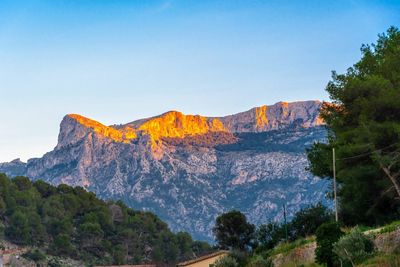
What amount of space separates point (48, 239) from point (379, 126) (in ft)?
228

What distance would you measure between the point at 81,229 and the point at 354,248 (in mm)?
78738

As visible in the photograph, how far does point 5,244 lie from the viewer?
296ft

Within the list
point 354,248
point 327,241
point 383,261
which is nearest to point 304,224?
point 327,241

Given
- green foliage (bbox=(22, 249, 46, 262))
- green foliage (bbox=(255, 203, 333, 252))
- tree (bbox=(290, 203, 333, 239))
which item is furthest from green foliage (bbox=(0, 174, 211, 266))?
tree (bbox=(290, 203, 333, 239))

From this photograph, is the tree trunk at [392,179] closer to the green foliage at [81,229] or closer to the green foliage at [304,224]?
the green foliage at [304,224]

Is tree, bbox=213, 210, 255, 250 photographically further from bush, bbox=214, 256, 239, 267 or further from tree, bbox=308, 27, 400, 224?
bush, bbox=214, 256, 239, 267

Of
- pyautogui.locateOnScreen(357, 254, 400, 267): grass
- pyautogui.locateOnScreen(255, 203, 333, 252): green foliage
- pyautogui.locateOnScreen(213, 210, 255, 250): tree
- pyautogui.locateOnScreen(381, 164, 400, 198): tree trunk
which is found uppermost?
pyautogui.locateOnScreen(381, 164, 400, 198): tree trunk

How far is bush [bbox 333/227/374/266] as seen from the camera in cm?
A: 2381

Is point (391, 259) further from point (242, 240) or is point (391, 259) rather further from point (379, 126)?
point (242, 240)

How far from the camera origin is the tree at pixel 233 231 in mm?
80125

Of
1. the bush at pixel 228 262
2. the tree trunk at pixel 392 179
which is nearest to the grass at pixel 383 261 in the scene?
the tree trunk at pixel 392 179

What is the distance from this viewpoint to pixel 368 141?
38.8m

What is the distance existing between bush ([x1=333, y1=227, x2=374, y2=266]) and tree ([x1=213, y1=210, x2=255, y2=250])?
54.9 metres

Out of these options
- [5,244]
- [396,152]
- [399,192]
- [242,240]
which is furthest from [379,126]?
[5,244]
